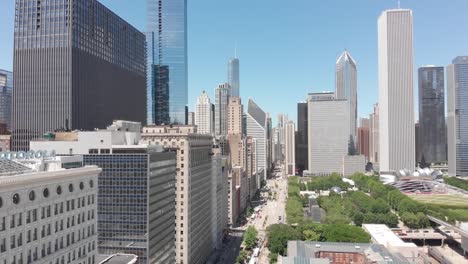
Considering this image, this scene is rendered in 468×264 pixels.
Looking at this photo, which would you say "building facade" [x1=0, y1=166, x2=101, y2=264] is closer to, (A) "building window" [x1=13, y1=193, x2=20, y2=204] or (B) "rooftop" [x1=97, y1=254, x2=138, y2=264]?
(A) "building window" [x1=13, y1=193, x2=20, y2=204]

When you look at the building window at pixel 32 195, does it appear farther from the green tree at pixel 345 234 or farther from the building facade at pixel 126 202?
the green tree at pixel 345 234

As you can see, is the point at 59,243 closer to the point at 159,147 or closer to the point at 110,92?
the point at 159,147

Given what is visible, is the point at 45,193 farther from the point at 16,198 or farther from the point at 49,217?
the point at 16,198

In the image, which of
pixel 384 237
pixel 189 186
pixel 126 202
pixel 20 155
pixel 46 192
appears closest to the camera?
pixel 46 192

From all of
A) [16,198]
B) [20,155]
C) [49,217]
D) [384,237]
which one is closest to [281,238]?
[384,237]

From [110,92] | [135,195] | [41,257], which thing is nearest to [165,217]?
[135,195]

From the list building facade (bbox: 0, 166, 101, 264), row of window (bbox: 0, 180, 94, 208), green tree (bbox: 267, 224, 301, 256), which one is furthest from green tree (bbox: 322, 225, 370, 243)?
row of window (bbox: 0, 180, 94, 208)
